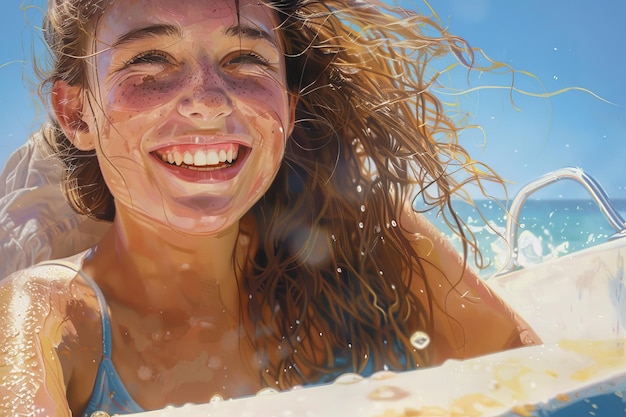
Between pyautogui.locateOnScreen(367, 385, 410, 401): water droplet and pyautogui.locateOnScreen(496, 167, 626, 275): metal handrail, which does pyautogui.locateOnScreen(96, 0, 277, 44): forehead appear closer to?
pyautogui.locateOnScreen(367, 385, 410, 401): water droplet

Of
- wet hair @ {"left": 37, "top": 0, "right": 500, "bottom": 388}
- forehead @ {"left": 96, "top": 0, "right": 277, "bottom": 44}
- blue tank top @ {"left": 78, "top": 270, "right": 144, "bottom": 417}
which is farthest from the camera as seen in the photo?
wet hair @ {"left": 37, "top": 0, "right": 500, "bottom": 388}

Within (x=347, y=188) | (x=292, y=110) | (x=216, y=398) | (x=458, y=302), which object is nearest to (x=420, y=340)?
(x=458, y=302)

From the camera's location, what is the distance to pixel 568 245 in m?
1.97

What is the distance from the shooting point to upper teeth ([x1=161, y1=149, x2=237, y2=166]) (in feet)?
4.08

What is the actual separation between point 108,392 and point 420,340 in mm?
764

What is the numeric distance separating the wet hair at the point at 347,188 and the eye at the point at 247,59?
8 cm

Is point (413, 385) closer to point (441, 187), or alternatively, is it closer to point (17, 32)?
point (441, 187)

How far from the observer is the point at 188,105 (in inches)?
46.9

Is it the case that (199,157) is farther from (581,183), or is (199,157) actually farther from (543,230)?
(543,230)

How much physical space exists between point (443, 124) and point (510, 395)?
62 centimetres

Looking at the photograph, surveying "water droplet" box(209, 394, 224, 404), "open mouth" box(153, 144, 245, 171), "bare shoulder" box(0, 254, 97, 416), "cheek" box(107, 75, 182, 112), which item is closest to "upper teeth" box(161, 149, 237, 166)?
"open mouth" box(153, 144, 245, 171)

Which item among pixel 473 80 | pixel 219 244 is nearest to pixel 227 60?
pixel 219 244

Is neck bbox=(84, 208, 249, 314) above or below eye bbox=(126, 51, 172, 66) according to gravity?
below

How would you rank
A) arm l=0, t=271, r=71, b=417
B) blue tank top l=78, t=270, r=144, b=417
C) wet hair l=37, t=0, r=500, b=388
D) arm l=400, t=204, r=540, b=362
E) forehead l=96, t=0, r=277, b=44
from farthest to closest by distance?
arm l=400, t=204, r=540, b=362 < wet hair l=37, t=0, r=500, b=388 < blue tank top l=78, t=270, r=144, b=417 < forehead l=96, t=0, r=277, b=44 < arm l=0, t=271, r=71, b=417
